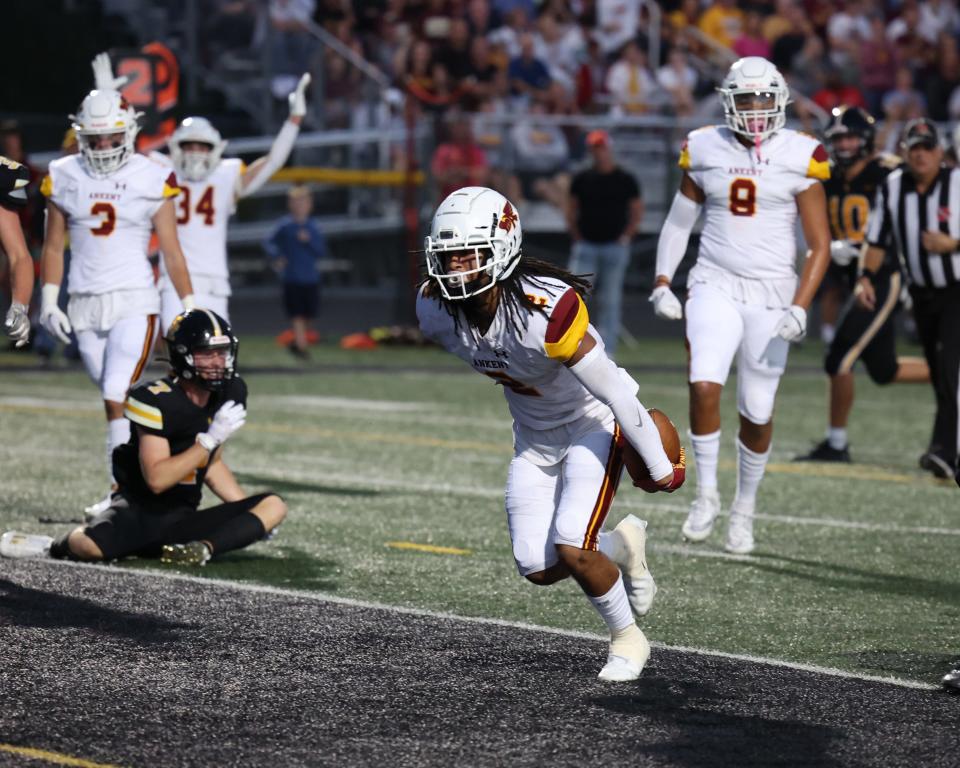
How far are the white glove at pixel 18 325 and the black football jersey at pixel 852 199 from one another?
16.3 feet

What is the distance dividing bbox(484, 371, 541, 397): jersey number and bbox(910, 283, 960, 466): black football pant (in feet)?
14.2

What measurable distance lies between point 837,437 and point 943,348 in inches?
40.0

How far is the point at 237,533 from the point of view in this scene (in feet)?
21.6

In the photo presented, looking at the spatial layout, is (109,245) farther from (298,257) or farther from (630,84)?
(630,84)

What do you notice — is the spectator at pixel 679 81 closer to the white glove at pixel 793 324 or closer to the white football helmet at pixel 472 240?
the white glove at pixel 793 324

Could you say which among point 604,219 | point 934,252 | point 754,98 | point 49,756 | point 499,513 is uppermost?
point 754,98

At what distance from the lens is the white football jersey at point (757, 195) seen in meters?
7.09

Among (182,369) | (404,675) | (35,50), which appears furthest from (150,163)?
(35,50)

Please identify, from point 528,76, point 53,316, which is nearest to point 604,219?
point 528,76

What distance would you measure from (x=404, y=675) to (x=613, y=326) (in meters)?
10.5

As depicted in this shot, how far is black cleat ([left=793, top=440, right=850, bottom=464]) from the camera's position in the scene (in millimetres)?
9820

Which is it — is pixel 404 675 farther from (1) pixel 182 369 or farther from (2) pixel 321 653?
(1) pixel 182 369

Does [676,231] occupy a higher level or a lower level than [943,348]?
higher

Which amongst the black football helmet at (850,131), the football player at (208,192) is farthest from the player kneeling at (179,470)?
the black football helmet at (850,131)
